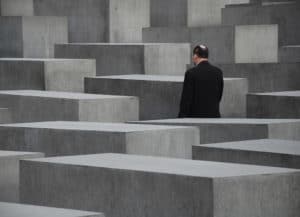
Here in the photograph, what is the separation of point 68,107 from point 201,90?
1449 mm

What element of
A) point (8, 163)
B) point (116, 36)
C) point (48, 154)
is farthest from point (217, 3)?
point (8, 163)

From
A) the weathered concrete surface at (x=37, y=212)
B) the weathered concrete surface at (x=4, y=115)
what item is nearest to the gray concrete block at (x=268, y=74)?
the weathered concrete surface at (x=4, y=115)

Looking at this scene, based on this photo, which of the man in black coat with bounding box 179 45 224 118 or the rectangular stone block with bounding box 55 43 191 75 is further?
the rectangular stone block with bounding box 55 43 191 75

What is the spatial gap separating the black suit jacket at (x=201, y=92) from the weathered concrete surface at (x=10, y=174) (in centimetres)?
320

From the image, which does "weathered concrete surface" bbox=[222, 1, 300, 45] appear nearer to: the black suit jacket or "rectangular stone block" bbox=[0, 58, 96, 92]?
"rectangular stone block" bbox=[0, 58, 96, 92]

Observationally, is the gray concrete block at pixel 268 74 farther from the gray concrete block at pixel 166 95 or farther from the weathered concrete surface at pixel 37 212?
the weathered concrete surface at pixel 37 212

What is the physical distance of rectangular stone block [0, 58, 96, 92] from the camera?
542 inches

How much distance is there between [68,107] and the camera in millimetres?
11070

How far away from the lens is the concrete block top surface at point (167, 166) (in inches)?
256

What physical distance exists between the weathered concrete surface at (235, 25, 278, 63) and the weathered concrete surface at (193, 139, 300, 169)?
794 cm

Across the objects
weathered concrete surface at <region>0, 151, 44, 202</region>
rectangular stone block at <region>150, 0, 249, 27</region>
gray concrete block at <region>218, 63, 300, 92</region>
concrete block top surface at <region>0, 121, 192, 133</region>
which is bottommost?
weathered concrete surface at <region>0, 151, 44, 202</region>

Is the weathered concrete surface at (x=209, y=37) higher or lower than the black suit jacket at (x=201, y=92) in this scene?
higher

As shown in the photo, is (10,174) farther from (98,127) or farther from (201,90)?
(201,90)

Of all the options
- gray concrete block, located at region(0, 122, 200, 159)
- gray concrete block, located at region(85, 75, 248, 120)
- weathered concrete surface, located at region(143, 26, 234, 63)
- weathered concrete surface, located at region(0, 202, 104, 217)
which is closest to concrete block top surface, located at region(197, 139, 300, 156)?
gray concrete block, located at region(0, 122, 200, 159)
